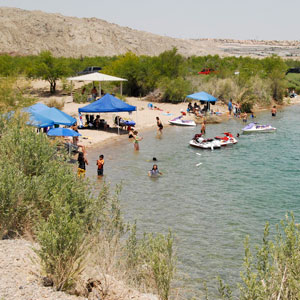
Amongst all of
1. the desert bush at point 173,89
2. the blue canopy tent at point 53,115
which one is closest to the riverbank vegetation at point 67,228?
the blue canopy tent at point 53,115

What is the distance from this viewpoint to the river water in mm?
11203

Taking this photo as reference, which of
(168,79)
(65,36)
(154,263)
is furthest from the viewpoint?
(65,36)

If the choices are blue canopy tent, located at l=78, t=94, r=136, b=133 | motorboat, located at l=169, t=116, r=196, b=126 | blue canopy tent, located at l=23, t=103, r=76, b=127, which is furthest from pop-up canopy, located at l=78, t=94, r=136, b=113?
Answer: motorboat, located at l=169, t=116, r=196, b=126

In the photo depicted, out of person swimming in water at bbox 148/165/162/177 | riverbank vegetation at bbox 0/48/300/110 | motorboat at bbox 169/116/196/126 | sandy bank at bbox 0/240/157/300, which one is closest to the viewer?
sandy bank at bbox 0/240/157/300

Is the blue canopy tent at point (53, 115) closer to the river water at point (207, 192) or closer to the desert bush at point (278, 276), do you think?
the river water at point (207, 192)

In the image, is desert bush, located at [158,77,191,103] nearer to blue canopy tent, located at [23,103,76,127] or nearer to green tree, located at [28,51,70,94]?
green tree, located at [28,51,70,94]

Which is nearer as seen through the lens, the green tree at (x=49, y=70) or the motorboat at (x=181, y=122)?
the motorboat at (x=181, y=122)

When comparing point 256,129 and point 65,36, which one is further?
point 65,36

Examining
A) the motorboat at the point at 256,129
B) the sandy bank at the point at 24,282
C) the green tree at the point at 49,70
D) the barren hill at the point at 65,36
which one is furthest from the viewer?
the barren hill at the point at 65,36

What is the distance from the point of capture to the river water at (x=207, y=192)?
11203 millimetres

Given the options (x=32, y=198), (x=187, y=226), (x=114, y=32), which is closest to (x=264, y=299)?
(x=32, y=198)

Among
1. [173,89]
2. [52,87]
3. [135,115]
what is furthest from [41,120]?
[52,87]

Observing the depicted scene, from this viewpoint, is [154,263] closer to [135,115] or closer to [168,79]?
[135,115]

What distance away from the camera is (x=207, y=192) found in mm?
16859
